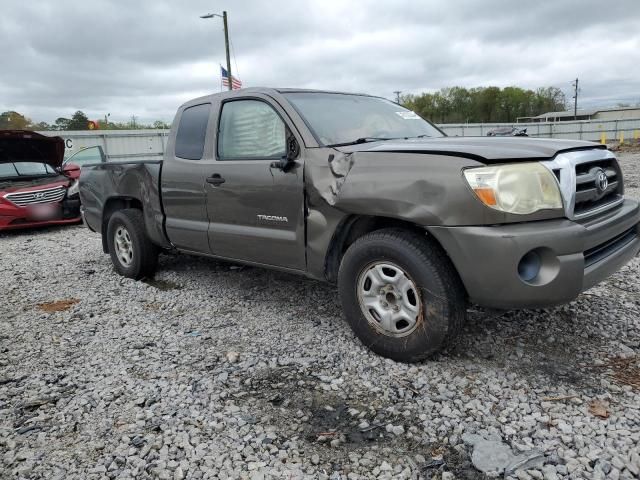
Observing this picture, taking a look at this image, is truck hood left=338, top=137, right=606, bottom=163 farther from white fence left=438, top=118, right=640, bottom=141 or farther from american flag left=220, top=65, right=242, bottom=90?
white fence left=438, top=118, right=640, bottom=141

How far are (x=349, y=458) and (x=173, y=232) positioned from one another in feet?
9.62

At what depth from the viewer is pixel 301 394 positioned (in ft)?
9.38

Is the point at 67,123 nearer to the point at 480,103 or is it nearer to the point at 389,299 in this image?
the point at 389,299

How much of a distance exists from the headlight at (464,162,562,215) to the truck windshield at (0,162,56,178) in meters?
9.31

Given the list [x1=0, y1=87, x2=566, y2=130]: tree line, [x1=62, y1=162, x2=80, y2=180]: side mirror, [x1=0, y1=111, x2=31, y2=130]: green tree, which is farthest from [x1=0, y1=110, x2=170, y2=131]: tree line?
[x1=0, y1=87, x2=566, y2=130]: tree line

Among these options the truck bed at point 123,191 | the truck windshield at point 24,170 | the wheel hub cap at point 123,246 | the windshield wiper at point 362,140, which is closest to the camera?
the windshield wiper at point 362,140

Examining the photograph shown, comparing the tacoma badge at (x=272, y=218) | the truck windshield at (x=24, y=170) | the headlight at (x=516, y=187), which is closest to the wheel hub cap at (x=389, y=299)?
the headlight at (x=516, y=187)

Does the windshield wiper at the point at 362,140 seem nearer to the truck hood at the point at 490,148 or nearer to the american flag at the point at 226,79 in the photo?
the truck hood at the point at 490,148

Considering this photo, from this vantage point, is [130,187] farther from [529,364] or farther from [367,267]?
[529,364]

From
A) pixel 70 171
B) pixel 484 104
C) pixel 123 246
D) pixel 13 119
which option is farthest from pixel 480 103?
pixel 123 246

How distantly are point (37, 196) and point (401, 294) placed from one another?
8.03 meters

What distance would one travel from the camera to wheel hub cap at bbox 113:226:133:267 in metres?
5.36

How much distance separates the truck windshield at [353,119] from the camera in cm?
358

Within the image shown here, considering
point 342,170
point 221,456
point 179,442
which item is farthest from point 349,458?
point 342,170
